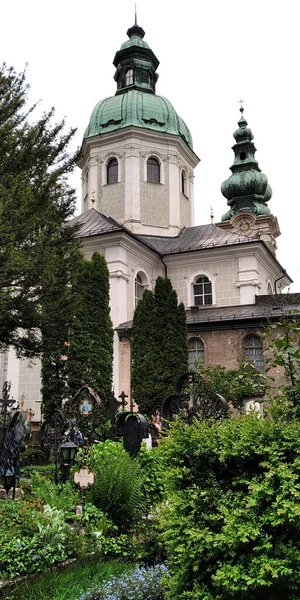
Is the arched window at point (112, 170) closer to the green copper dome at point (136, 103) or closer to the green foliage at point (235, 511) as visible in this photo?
the green copper dome at point (136, 103)

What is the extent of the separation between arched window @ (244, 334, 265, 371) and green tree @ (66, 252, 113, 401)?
5.29m

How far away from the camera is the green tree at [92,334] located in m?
17.7

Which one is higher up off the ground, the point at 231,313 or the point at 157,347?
the point at 231,313

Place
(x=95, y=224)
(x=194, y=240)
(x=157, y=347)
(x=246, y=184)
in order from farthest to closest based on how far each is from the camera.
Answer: (x=246, y=184) < (x=194, y=240) < (x=95, y=224) < (x=157, y=347)

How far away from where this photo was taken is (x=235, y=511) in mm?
3197

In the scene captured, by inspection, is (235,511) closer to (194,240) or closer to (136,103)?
(194,240)

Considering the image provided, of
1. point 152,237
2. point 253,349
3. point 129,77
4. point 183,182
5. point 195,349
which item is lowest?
point 253,349

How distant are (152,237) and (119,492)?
21.9 m

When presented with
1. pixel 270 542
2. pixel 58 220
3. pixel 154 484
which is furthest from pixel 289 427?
pixel 58 220

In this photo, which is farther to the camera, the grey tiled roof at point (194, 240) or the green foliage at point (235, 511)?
the grey tiled roof at point (194, 240)

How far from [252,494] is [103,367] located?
15400 millimetres

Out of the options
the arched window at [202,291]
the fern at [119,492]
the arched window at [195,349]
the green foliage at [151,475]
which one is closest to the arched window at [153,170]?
the arched window at [202,291]

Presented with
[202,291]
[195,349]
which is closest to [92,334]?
[195,349]

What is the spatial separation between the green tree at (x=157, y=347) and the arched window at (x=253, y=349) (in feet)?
8.16
